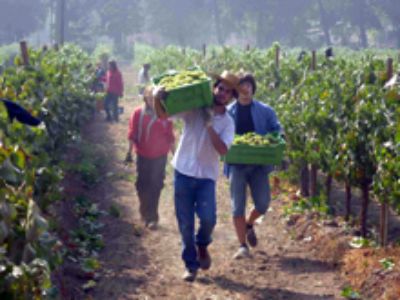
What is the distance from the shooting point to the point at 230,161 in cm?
773

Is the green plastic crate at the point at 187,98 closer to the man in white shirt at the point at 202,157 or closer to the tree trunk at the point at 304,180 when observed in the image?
the man in white shirt at the point at 202,157

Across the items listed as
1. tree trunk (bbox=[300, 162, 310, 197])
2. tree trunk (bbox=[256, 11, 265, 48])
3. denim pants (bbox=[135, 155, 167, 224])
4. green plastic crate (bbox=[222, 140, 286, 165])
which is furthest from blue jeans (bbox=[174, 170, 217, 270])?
tree trunk (bbox=[256, 11, 265, 48])

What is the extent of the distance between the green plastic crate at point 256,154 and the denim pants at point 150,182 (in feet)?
6.05

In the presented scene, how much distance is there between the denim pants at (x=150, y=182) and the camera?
9367 mm

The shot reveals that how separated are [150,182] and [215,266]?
2.00m

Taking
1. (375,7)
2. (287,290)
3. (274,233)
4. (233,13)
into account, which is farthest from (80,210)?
(233,13)

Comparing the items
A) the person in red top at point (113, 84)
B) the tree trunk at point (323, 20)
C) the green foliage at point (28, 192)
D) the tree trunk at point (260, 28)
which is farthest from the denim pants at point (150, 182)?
the tree trunk at point (260, 28)

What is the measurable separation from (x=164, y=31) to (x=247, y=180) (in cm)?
8245

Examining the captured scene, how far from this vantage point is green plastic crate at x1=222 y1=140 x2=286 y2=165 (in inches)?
298

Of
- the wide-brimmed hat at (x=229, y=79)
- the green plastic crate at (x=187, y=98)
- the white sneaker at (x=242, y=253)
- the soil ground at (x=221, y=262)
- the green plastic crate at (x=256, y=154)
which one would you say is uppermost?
the wide-brimmed hat at (x=229, y=79)

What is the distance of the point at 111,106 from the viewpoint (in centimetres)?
2153

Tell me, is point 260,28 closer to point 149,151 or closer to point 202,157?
point 149,151

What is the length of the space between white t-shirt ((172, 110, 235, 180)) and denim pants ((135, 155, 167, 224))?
2.61m

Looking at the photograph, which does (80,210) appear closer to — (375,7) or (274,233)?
(274,233)
